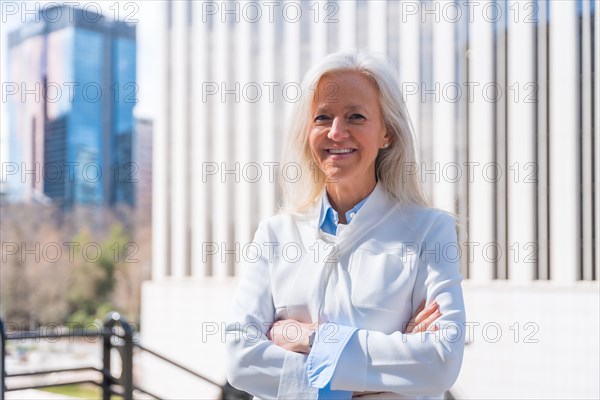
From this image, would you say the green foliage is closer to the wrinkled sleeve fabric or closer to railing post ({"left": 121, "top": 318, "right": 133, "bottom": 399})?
railing post ({"left": 121, "top": 318, "right": 133, "bottom": 399})

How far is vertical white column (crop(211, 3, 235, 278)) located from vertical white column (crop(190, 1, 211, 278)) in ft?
1.15

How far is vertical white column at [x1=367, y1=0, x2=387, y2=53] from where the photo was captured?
53.6ft

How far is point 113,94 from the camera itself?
30.0 m

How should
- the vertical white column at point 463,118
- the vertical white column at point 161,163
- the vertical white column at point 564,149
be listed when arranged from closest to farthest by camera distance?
the vertical white column at point 564,149
the vertical white column at point 463,118
the vertical white column at point 161,163

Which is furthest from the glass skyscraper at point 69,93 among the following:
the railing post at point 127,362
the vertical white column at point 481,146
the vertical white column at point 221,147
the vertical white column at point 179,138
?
the railing post at point 127,362

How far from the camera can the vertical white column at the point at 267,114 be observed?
18850 mm

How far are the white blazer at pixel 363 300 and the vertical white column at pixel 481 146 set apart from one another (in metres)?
13.3

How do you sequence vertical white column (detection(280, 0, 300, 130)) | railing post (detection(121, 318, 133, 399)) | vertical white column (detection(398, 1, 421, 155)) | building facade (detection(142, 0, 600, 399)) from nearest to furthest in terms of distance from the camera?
railing post (detection(121, 318, 133, 399)), building facade (detection(142, 0, 600, 399)), vertical white column (detection(398, 1, 421, 155)), vertical white column (detection(280, 0, 300, 130))

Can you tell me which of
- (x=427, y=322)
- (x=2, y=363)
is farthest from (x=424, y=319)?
(x=2, y=363)

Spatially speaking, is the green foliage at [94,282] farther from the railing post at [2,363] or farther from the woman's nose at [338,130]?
the woman's nose at [338,130]

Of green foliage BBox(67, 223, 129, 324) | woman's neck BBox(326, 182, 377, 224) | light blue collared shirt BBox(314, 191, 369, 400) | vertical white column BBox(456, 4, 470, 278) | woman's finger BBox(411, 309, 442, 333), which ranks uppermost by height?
vertical white column BBox(456, 4, 470, 278)

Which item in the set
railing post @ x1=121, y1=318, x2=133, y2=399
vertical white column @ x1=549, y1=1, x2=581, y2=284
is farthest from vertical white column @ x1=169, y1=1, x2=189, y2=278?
railing post @ x1=121, y1=318, x2=133, y2=399

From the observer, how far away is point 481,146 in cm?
1472

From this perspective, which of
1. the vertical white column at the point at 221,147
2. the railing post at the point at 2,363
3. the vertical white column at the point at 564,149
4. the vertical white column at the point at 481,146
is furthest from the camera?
→ the vertical white column at the point at 221,147
